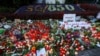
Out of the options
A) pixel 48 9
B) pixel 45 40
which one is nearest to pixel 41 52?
pixel 45 40

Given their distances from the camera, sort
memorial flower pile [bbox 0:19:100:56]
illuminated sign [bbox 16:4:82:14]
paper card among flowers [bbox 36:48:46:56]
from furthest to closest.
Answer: illuminated sign [bbox 16:4:82:14], memorial flower pile [bbox 0:19:100:56], paper card among flowers [bbox 36:48:46:56]

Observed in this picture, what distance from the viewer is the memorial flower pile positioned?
569cm

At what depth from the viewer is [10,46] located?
5.83 m

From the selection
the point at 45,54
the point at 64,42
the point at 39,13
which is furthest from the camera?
the point at 39,13

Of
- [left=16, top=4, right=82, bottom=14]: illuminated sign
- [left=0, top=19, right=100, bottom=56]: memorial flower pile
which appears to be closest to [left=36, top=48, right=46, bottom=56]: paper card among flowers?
[left=0, top=19, right=100, bottom=56]: memorial flower pile

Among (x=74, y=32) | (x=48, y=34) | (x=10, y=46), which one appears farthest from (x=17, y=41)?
(x=74, y=32)

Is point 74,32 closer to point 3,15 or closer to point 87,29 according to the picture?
point 87,29

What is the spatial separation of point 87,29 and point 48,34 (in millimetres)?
998

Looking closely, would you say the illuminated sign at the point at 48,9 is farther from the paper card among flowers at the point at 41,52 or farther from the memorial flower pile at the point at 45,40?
the paper card among flowers at the point at 41,52

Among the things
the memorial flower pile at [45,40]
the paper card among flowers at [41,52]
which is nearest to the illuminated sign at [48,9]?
the memorial flower pile at [45,40]

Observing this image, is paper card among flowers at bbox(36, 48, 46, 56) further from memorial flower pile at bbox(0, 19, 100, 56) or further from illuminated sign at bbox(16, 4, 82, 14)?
illuminated sign at bbox(16, 4, 82, 14)

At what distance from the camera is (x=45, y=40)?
5980 millimetres

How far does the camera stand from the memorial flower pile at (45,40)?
5691mm

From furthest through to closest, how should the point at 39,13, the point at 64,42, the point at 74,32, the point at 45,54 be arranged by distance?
the point at 39,13
the point at 74,32
the point at 64,42
the point at 45,54
